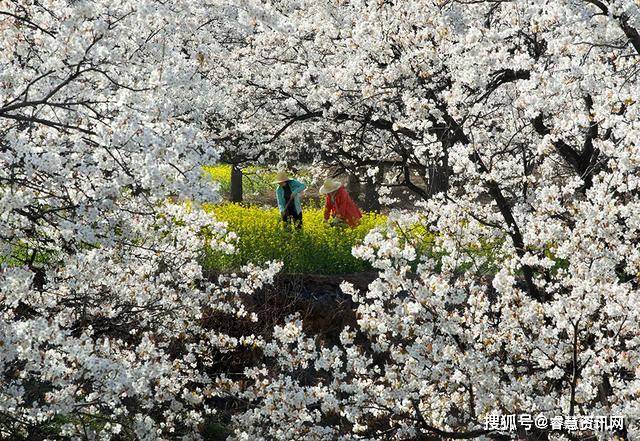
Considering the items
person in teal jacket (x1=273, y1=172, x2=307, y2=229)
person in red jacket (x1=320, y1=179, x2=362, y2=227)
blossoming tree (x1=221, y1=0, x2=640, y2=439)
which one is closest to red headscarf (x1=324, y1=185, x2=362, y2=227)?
person in red jacket (x1=320, y1=179, x2=362, y2=227)

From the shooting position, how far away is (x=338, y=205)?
48.5ft

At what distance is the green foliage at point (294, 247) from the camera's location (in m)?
12.2

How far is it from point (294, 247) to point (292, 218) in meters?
1.59

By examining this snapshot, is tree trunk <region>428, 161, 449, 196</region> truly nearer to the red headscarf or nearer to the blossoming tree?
the blossoming tree

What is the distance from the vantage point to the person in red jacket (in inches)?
575

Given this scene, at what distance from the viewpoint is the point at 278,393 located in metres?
5.82

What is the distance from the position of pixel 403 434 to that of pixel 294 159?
834 inches

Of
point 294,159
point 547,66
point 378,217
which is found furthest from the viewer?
point 294,159

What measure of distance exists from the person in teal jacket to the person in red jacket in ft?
1.89

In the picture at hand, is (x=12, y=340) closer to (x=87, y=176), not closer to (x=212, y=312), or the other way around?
(x=87, y=176)

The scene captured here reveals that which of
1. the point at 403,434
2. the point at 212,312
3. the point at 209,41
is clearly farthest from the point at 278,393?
the point at 209,41

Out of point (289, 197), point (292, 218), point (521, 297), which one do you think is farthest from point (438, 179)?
point (289, 197)

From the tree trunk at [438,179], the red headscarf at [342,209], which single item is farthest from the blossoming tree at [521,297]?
the red headscarf at [342,209]

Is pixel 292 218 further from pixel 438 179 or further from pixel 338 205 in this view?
pixel 438 179
